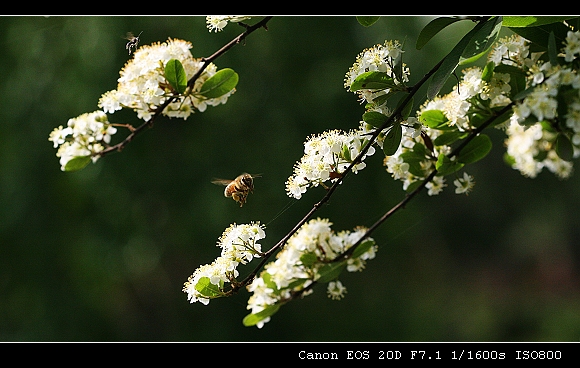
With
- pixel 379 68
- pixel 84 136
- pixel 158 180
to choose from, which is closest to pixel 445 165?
pixel 379 68

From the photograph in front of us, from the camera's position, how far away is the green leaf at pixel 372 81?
0.72 meters

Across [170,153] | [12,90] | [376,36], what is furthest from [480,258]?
[12,90]

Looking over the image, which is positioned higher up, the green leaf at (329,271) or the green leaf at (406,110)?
the green leaf at (406,110)

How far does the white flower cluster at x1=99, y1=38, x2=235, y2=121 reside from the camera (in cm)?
80

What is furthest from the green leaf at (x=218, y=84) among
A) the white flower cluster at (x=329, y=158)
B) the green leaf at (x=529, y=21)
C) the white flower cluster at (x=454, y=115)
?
the green leaf at (x=529, y=21)

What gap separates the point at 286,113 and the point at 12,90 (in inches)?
55.2

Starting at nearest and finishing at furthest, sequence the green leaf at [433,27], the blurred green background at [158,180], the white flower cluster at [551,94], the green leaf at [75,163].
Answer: the white flower cluster at [551,94]
the green leaf at [433,27]
the green leaf at [75,163]
the blurred green background at [158,180]

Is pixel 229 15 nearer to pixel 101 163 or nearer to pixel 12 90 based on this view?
pixel 101 163

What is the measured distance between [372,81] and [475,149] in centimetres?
19

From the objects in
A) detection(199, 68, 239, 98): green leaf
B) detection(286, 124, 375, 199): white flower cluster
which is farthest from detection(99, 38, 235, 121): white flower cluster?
detection(286, 124, 375, 199): white flower cluster

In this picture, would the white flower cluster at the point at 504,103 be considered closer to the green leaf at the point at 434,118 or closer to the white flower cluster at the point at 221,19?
the green leaf at the point at 434,118

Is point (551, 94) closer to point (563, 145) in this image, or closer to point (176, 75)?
point (563, 145)

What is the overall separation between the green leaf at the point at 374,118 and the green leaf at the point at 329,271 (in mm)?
185

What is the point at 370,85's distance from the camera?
726 millimetres
